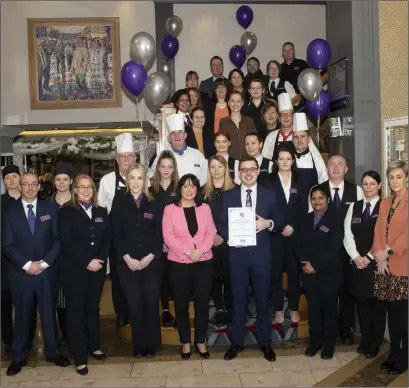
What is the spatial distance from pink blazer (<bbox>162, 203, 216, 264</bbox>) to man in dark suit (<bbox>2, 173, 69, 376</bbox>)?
0.84 metres

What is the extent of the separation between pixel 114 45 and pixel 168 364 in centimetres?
748

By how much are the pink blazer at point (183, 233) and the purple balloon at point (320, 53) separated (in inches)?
102

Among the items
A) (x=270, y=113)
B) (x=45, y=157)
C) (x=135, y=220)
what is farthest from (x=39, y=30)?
(x=135, y=220)

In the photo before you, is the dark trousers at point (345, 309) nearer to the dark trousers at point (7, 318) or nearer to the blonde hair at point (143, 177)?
the blonde hair at point (143, 177)

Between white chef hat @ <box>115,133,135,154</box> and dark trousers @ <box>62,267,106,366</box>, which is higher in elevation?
white chef hat @ <box>115,133,135,154</box>

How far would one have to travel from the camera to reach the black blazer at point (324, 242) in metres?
4.11

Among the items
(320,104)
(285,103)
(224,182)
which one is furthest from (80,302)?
(320,104)

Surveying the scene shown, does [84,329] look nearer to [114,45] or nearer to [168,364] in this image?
[168,364]

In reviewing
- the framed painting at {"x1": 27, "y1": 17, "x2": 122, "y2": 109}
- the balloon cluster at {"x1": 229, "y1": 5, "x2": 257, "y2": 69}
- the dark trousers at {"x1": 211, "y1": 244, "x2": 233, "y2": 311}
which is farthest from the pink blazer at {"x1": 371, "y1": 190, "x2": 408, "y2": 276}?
the framed painting at {"x1": 27, "y1": 17, "x2": 122, "y2": 109}

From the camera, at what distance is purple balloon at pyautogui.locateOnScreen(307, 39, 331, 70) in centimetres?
574

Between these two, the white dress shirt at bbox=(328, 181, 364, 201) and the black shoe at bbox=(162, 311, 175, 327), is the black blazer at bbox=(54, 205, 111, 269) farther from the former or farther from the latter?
the white dress shirt at bbox=(328, 181, 364, 201)

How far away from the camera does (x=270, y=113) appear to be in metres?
5.31

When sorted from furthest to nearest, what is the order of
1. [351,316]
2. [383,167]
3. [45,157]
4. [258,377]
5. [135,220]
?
[45,157] < [383,167] < [351,316] < [135,220] < [258,377]

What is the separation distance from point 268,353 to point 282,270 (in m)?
0.70
